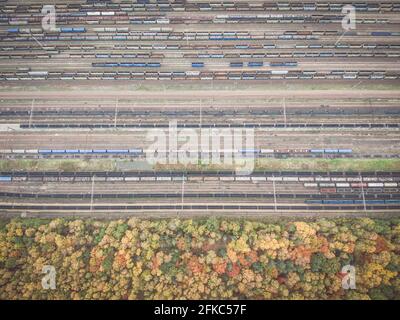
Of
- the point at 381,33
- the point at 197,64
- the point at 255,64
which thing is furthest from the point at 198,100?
the point at 381,33

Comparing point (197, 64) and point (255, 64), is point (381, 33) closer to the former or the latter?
point (255, 64)

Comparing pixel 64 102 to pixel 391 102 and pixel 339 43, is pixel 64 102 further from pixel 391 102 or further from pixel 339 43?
pixel 391 102

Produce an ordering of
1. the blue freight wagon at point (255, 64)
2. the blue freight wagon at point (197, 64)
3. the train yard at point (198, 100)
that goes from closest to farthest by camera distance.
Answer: the train yard at point (198, 100) < the blue freight wagon at point (255, 64) < the blue freight wagon at point (197, 64)

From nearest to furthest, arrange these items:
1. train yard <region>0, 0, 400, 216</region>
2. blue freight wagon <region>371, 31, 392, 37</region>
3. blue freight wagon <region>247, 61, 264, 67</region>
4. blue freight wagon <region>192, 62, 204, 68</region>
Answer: train yard <region>0, 0, 400, 216</region>, blue freight wagon <region>371, 31, 392, 37</region>, blue freight wagon <region>247, 61, 264, 67</region>, blue freight wagon <region>192, 62, 204, 68</region>

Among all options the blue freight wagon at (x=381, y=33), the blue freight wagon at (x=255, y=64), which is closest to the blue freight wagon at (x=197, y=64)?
the blue freight wagon at (x=255, y=64)

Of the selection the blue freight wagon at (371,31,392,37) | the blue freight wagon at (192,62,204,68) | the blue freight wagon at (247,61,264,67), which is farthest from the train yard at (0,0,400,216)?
the blue freight wagon at (247,61,264,67)

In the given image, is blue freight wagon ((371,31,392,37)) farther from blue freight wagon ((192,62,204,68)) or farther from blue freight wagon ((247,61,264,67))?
blue freight wagon ((192,62,204,68))

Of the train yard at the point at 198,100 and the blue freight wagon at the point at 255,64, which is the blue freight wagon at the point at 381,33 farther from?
the blue freight wagon at the point at 255,64

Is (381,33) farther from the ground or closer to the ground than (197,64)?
farther from the ground
